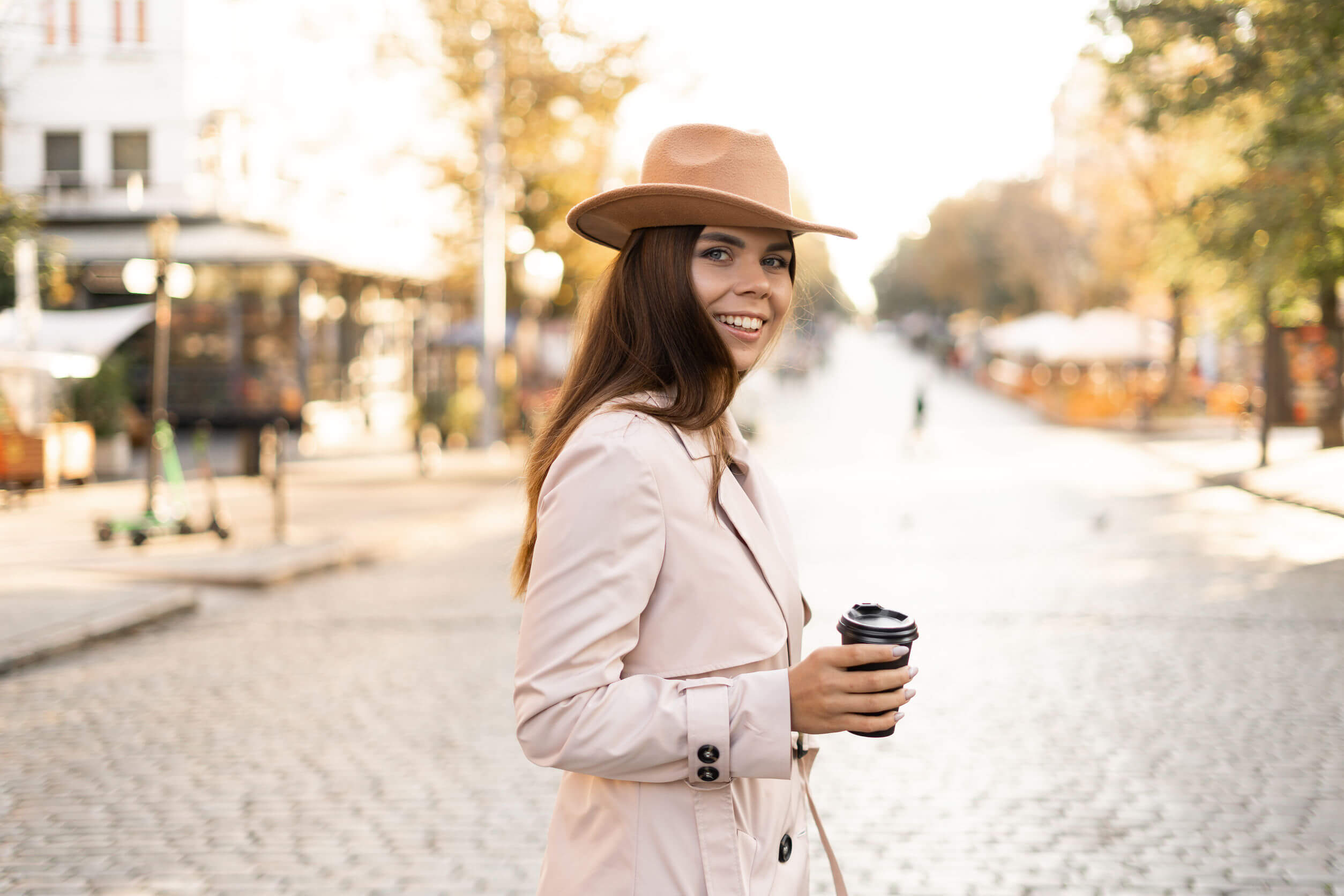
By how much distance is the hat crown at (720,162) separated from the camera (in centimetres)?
207

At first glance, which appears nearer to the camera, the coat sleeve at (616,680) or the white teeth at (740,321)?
the coat sleeve at (616,680)

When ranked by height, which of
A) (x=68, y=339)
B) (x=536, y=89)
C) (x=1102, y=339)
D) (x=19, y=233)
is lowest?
(x=68, y=339)

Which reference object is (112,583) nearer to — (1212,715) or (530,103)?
(1212,715)

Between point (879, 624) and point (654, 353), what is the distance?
577 mm

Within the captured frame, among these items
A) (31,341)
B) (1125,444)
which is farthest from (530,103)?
(1125,444)

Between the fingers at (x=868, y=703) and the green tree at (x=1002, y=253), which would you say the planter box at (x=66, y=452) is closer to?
the fingers at (x=868, y=703)

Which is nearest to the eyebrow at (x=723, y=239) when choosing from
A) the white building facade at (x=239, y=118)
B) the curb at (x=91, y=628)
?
the curb at (x=91, y=628)

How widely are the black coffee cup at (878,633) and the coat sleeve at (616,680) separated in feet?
0.36

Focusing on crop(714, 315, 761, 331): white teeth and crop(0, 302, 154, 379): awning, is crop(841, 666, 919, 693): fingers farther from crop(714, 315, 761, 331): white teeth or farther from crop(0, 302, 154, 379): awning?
crop(0, 302, 154, 379): awning

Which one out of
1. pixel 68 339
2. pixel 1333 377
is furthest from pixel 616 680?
pixel 1333 377

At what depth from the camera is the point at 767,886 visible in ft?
6.59

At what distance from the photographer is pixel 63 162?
29.3m

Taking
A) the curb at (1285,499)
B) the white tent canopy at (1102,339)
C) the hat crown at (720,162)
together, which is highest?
the white tent canopy at (1102,339)

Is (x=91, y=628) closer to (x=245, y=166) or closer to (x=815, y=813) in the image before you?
(x=815, y=813)
